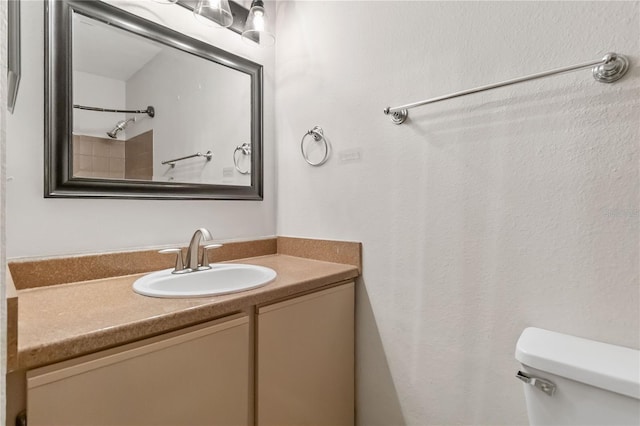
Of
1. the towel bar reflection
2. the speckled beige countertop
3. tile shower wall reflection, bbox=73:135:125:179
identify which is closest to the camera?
the speckled beige countertop

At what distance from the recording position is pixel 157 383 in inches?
29.1

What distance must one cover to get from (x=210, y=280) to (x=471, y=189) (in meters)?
1.03

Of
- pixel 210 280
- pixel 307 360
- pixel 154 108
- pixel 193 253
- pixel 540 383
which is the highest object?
pixel 154 108

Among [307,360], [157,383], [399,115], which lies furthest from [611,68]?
[157,383]

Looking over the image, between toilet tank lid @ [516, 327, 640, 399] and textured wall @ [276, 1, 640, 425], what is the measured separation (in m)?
0.06

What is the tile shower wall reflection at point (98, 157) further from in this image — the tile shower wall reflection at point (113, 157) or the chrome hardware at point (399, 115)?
the chrome hardware at point (399, 115)

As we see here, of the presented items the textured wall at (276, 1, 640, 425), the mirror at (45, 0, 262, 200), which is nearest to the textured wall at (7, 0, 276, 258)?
the mirror at (45, 0, 262, 200)

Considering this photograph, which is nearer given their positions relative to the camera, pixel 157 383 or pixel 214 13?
pixel 157 383

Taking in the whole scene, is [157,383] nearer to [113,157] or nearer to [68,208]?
[68,208]

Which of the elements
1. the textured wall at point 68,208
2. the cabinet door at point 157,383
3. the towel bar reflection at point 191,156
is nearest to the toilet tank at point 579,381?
the cabinet door at point 157,383

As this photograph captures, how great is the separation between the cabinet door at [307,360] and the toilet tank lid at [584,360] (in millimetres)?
621

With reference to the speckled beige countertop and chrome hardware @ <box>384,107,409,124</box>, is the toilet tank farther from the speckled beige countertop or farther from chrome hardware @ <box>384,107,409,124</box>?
chrome hardware @ <box>384,107,409,124</box>

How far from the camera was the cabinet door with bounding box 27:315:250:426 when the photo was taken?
0.62 meters

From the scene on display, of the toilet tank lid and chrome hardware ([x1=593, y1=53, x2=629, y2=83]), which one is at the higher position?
chrome hardware ([x1=593, y1=53, x2=629, y2=83])
